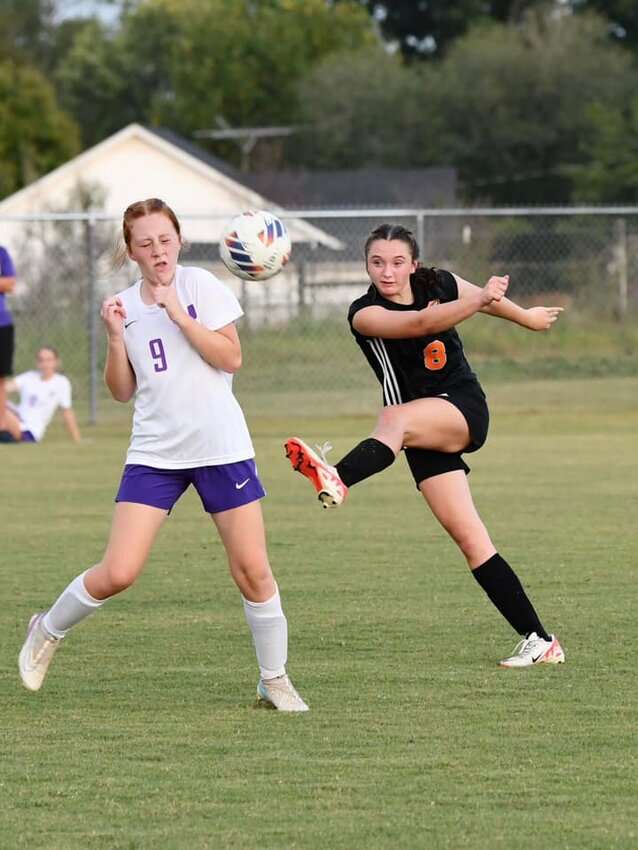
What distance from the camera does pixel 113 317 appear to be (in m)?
5.47

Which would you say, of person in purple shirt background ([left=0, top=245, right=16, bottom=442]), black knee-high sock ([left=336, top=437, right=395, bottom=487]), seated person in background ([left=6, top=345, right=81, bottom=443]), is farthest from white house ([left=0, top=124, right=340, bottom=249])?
black knee-high sock ([left=336, top=437, right=395, bottom=487])

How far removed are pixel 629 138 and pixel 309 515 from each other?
40447 millimetres

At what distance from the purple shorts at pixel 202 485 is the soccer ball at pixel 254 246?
3.25ft

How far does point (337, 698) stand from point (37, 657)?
108 cm

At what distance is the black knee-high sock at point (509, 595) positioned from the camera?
635 cm

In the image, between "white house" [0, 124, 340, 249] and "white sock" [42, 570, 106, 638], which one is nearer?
"white sock" [42, 570, 106, 638]

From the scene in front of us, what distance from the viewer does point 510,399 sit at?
19.8 metres

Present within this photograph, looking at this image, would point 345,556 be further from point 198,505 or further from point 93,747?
point 93,747

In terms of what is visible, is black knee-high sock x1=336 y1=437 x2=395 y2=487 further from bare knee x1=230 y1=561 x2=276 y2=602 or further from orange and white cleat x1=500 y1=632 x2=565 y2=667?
orange and white cleat x1=500 y1=632 x2=565 y2=667

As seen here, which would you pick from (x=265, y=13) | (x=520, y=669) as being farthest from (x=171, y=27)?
(x=520, y=669)

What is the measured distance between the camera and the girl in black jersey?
20.2ft

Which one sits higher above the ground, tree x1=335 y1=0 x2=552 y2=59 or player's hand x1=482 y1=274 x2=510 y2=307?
tree x1=335 y1=0 x2=552 y2=59

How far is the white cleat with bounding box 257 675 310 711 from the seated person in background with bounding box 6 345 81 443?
10909 millimetres

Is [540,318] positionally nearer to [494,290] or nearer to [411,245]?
[494,290]
